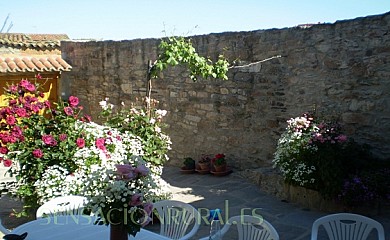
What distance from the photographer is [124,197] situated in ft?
6.76

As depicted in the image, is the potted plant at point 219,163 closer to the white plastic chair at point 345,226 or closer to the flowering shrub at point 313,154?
the flowering shrub at point 313,154

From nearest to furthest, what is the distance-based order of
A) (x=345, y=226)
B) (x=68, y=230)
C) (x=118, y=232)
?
1. (x=118, y=232)
2. (x=68, y=230)
3. (x=345, y=226)

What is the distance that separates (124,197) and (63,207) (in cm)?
134

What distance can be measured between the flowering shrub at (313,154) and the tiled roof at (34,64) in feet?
21.3

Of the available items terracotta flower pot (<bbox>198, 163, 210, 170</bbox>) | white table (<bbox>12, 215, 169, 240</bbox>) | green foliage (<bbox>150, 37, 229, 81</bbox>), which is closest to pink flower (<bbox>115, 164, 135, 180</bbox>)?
white table (<bbox>12, 215, 169, 240</bbox>)

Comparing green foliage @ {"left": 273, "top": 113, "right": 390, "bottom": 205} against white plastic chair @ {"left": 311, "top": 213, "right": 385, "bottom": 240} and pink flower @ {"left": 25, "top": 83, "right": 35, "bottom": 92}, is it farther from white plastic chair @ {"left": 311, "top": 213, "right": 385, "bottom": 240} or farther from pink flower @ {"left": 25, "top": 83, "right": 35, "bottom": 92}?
pink flower @ {"left": 25, "top": 83, "right": 35, "bottom": 92}

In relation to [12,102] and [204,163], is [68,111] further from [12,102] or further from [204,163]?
[204,163]

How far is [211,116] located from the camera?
699 cm

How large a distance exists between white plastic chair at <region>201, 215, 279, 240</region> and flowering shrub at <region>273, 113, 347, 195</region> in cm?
209

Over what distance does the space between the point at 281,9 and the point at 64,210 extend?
4325 millimetres

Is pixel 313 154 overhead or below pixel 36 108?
below

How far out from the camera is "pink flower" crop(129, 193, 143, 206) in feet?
6.69

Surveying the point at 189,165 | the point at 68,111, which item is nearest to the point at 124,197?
the point at 68,111

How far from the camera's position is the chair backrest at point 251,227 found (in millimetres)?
Result: 2576
